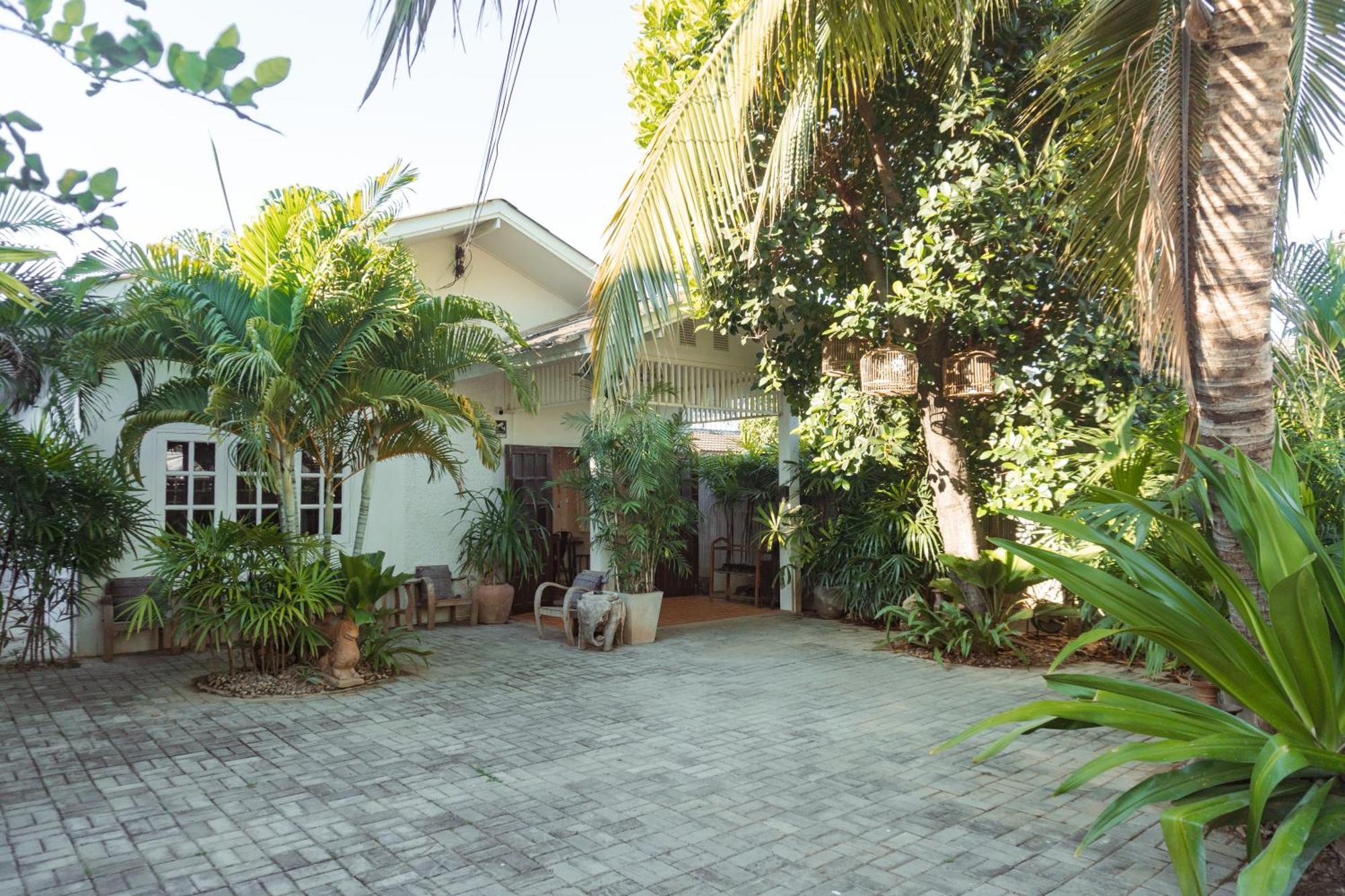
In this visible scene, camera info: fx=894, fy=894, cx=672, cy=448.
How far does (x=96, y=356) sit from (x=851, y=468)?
6651 millimetres

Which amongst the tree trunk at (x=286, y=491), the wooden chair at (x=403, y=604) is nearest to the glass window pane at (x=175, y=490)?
the wooden chair at (x=403, y=604)

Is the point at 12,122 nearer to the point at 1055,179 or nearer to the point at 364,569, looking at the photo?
the point at 364,569

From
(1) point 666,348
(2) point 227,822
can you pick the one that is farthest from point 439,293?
(2) point 227,822

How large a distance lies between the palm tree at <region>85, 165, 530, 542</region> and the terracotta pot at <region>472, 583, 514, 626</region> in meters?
3.29

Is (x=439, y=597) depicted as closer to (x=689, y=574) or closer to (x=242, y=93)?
(x=689, y=574)

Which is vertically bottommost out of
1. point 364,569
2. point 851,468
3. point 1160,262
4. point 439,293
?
point 364,569

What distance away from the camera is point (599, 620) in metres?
9.12

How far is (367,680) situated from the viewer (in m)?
7.62

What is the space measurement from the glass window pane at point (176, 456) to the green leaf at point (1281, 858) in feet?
31.8

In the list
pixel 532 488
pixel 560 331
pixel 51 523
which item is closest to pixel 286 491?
pixel 51 523

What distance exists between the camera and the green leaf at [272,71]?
4.95 ft

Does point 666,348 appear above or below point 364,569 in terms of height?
above

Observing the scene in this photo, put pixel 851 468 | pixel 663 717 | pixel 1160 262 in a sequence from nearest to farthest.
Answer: pixel 1160 262 → pixel 663 717 → pixel 851 468

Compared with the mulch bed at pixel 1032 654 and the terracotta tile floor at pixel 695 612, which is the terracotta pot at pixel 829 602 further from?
the mulch bed at pixel 1032 654
